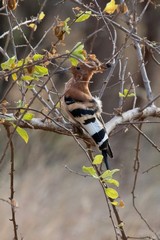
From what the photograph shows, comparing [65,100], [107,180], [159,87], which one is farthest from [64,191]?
[107,180]

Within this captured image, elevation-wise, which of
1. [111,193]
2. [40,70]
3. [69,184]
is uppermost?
[69,184]

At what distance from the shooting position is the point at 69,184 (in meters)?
6.06

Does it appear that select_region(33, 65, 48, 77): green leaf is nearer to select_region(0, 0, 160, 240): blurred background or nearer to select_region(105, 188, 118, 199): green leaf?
select_region(105, 188, 118, 199): green leaf

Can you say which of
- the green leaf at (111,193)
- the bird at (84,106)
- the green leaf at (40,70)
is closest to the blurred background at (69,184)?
the bird at (84,106)

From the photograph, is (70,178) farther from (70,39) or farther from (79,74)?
(79,74)

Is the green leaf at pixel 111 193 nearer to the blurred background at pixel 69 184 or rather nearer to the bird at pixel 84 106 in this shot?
the bird at pixel 84 106

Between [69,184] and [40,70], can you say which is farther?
[69,184]

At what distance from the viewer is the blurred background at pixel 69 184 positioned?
5.36 meters

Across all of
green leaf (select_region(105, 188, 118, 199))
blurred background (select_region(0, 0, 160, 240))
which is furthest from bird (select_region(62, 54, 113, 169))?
blurred background (select_region(0, 0, 160, 240))

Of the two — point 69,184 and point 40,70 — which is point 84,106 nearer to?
point 40,70

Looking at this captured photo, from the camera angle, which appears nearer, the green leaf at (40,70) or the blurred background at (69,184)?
the green leaf at (40,70)

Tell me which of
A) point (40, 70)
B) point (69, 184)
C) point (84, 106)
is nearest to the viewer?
point (40, 70)

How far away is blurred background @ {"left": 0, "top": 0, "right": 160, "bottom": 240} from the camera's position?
5359 mm

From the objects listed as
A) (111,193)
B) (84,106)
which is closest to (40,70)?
(111,193)
